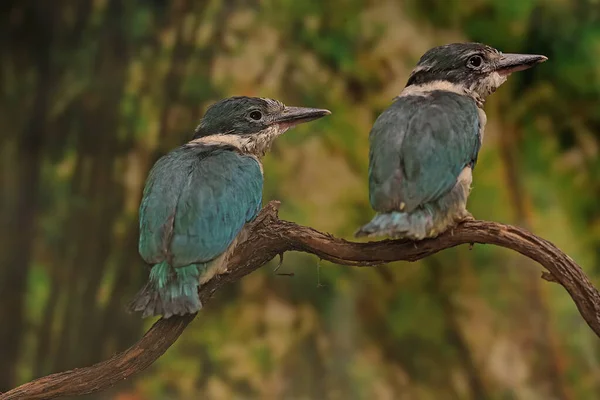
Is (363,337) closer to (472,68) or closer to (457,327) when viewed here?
(457,327)

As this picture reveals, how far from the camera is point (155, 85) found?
3.20 m

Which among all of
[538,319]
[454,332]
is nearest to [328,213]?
[454,332]

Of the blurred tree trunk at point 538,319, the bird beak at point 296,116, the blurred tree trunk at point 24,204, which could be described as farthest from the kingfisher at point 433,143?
the blurred tree trunk at point 24,204

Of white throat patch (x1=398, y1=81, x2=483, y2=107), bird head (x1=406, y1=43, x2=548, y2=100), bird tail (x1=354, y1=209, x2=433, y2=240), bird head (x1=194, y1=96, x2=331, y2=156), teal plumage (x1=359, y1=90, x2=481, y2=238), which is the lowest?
bird tail (x1=354, y1=209, x2=433, y2=240)

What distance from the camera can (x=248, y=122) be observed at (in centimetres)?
198

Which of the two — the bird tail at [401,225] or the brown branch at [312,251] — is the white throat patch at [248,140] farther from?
the bird tail at [401,225]

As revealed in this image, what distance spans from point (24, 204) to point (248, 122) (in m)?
1.76

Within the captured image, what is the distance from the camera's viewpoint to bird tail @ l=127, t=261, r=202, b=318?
5.74 ft

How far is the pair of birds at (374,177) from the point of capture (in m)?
1.78

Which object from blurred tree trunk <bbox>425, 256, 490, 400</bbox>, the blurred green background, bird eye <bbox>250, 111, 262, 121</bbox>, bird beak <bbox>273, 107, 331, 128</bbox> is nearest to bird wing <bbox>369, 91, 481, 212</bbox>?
bird beak <bbox>273, 107, 331, 128</bbox>

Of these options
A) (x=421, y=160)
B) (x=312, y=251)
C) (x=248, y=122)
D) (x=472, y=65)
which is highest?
(x=472, y=65)

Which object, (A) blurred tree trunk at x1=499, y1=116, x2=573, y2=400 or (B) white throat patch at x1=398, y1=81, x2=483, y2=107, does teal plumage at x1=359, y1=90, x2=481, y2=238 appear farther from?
(A) blurred tree trunk at x1=499, y1=116, x2=573, y2=400

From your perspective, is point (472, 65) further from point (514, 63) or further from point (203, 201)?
point (203, 201)

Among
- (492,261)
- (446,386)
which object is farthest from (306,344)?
(492,261)
